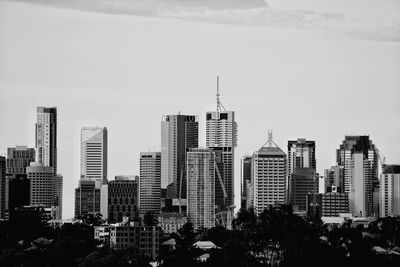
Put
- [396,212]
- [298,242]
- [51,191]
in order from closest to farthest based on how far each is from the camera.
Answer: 1. [298,242]
2. [396,212]
3. [51,191]

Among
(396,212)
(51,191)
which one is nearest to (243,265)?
(396,212)

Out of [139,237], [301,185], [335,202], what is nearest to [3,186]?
[301,185]

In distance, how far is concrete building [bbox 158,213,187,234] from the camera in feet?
137

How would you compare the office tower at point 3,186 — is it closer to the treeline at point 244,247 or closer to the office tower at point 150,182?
the office tower at point 150,182

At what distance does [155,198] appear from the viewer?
5378 centimetres

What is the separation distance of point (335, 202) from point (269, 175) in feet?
13.8

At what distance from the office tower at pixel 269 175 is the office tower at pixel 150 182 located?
14.8 ft

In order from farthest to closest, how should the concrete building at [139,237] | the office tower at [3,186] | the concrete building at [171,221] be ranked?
the office tower at [3,186] → the concrete building at [171,221] → the concrete building at [139,237]

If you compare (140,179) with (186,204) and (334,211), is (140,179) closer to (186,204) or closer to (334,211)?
(186,204)

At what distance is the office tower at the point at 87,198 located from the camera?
51.6 m

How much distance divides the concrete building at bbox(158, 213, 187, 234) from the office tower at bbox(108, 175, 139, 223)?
141 inches

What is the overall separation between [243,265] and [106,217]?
29.4m

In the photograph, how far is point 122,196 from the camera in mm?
51375

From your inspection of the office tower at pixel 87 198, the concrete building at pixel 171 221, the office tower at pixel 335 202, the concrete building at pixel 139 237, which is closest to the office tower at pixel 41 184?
the office tower at pixel 87 198
